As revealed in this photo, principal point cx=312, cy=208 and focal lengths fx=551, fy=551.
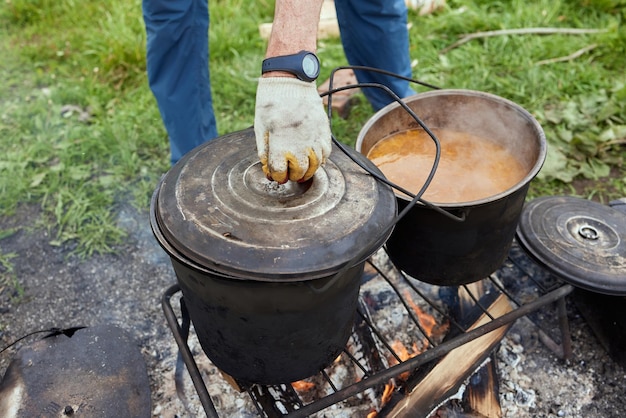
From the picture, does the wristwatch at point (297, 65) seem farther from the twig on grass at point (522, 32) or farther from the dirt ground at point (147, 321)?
the twig on grass at point (522, 32)

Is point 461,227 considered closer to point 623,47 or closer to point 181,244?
point 181,244

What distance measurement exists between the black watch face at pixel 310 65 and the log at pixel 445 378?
4.49ft

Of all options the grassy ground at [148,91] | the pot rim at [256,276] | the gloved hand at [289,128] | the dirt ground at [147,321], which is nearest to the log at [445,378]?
the dirt ground at [147,321]

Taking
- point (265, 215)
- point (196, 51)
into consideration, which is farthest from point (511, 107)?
point (196, 51)

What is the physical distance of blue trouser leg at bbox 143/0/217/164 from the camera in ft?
10.2

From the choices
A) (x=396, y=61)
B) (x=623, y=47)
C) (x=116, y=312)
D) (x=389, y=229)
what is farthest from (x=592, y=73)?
(x=116, y=312)

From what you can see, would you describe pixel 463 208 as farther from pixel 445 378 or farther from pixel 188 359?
pixel 188 359

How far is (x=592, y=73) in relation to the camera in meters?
4.51

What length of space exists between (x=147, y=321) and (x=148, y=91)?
7.82 ft

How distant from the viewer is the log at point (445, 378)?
229 centimetres

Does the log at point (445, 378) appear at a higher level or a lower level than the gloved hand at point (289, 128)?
lower

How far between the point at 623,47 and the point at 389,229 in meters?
4.20

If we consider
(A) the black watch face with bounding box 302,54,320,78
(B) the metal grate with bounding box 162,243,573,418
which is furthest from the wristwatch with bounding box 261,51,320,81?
(B) the metal grate with bounding box 162,243,573,418

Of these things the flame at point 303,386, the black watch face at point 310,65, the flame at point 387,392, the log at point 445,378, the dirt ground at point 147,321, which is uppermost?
the black watch face at point 310,65
